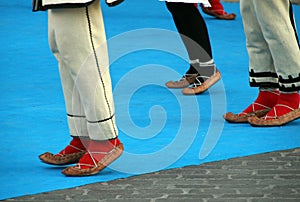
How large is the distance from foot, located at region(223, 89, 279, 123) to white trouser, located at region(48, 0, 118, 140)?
152 centimetres

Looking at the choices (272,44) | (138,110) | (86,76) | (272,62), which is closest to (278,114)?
(272,62)

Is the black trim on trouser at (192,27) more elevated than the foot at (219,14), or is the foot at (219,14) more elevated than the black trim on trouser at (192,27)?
the black trim on trouser at (192,27)

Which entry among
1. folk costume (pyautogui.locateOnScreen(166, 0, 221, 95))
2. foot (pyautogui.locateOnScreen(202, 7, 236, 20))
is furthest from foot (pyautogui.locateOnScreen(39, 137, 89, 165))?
foot (pyautogui.locateOnScreen(202, 7, 236, 20))

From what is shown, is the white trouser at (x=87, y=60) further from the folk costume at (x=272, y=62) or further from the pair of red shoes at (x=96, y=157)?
the folk costume at (x=272, y=62)

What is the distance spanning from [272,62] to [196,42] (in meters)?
1.01

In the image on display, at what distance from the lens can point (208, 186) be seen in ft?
15.0

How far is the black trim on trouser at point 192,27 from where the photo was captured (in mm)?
6766

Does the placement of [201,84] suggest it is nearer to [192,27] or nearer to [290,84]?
[192,27]

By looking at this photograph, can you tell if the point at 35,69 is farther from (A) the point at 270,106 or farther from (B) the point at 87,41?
(B) the point at 87,41

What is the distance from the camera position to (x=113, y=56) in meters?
8.45

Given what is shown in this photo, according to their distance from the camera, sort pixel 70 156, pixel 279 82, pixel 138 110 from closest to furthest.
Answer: pixel 70 156 → pixel 279 82 → pixel 138 110

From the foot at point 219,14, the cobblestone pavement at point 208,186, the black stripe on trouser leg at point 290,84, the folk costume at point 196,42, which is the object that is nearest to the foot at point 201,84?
the folk costume at point 196,42

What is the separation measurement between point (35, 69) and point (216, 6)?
140 inches

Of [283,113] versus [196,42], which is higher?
[196,42]
